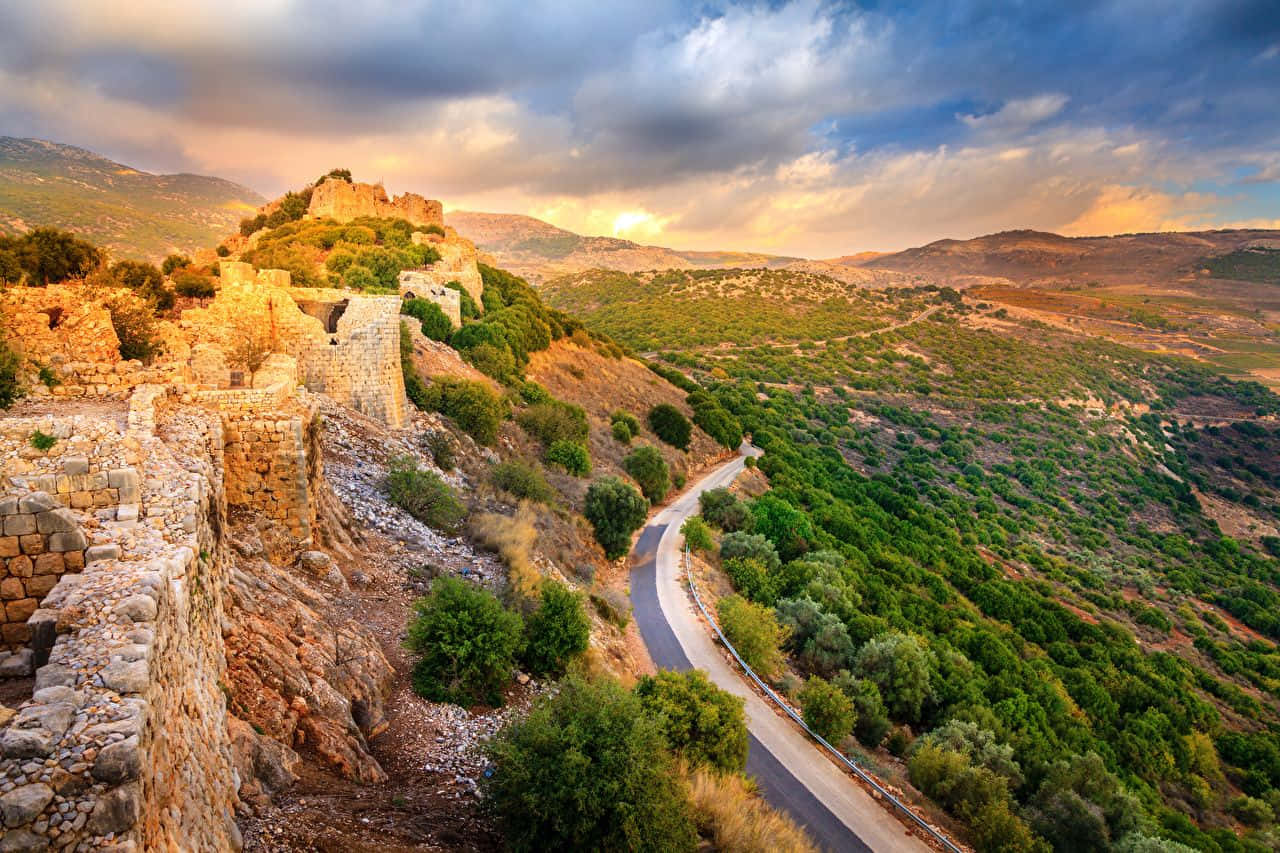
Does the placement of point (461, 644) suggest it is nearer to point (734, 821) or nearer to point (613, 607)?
point (734, 821)

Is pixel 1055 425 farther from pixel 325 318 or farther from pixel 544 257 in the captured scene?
pixel 544 257

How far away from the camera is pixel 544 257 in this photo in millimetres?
176625

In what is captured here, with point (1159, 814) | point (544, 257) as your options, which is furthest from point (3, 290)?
point (544, 257)

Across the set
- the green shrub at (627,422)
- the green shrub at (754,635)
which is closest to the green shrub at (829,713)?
the green shrub at (754,635)

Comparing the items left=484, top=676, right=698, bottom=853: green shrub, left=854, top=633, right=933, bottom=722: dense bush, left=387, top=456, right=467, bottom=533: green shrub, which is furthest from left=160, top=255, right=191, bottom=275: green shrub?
left=854, top=633, right=933, bottom=722: dense bush

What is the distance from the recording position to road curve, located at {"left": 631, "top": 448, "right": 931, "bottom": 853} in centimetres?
1224

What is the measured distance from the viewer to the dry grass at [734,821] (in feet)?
27.8

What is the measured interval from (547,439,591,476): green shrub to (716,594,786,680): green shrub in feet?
31.6

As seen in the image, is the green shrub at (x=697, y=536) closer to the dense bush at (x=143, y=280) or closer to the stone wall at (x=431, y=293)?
the stone wall at (x=431, y=293)

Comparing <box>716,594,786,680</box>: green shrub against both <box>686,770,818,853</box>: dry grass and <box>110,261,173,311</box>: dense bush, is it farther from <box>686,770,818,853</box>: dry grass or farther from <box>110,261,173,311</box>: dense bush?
<box>110,261,173,311</box>: dense bush

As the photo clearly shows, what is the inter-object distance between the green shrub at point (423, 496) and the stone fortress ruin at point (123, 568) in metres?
3.58

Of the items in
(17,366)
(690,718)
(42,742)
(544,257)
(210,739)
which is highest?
(544,257)

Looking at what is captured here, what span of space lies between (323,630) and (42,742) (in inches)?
208

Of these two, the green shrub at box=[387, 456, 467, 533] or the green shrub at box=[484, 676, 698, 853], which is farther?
the green shrub at box=[387, 456, 467, 533]
